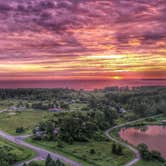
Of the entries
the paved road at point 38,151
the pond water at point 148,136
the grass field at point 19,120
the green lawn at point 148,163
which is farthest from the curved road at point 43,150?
the pond water at point 148,136

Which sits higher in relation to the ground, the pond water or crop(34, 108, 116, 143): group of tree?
crop(34, 108, 116, 143): group of tree

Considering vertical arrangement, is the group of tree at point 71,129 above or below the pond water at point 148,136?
above

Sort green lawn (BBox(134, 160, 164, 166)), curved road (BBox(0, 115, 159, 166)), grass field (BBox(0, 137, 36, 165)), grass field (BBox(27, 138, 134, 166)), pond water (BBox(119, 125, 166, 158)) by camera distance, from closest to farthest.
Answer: green lawn (BBox(134, 160, 164, 166))
grass field (BBox(27, 138, 134, 166))
curved road (BBox(0, 115, 159, 166))
grass field (BBox(0, 137, 36, 165))
pond water (BBox(119, 125, 166, 158))

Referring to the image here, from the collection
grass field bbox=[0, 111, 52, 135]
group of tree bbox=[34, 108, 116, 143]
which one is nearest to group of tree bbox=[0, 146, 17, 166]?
group of tree bbox=[34, 108, 116, 143]

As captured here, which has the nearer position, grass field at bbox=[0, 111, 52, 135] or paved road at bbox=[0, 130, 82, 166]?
paved road at bbox=[0, 130, 82, 166]

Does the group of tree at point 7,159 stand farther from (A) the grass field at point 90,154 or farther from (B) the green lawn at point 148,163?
(B) the green lawn at point 148,163

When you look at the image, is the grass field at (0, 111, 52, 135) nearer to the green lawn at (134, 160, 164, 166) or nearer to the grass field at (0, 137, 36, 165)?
the grass field at (0, 137, 36, 165)
